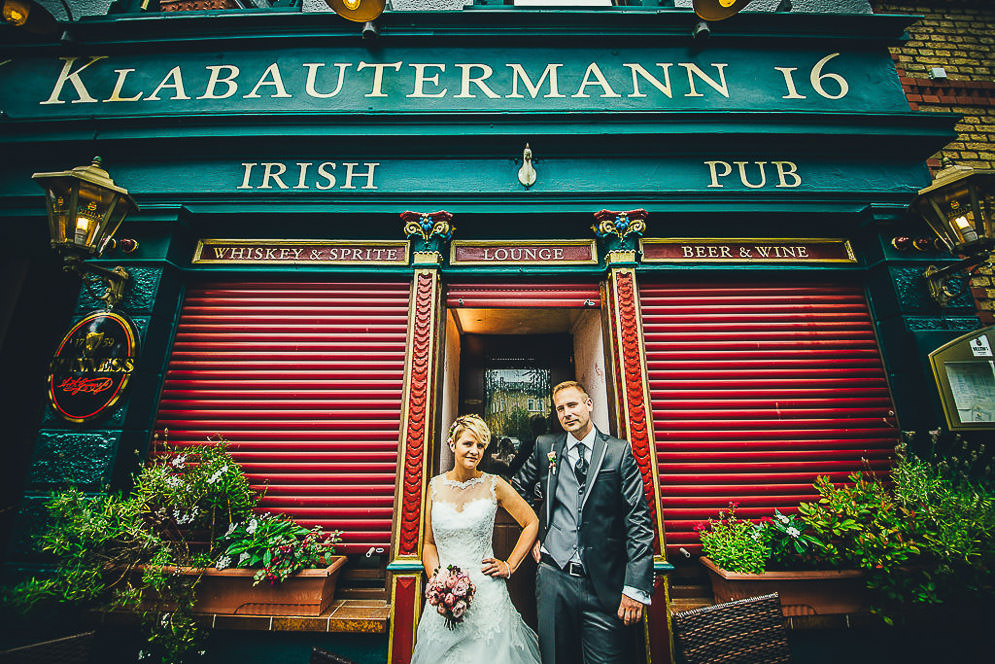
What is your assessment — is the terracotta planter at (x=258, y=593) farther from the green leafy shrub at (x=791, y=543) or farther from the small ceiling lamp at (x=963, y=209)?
the small ceiling lamp at (x=963, y=209)

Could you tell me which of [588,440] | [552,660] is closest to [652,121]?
[588,440]

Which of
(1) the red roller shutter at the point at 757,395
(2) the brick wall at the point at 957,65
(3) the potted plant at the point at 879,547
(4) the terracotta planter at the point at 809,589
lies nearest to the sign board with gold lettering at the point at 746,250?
(1) the red roller shutter at the point at 757,395

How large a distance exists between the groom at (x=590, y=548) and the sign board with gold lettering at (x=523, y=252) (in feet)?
5.85

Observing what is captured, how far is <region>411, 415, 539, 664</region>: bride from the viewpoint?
266 centimetres

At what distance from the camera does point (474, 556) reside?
116 inches

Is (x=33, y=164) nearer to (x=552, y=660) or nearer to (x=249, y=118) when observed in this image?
(x=249, y=118)

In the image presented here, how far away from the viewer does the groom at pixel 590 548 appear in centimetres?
261

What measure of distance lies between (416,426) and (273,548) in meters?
1.57

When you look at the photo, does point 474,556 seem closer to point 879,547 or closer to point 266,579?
point 266,579

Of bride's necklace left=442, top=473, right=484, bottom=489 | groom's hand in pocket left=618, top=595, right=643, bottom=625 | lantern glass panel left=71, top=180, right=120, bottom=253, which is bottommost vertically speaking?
groom's hand in pocket left=618, top=595, right=643, bottom=625

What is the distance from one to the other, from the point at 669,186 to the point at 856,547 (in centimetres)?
386

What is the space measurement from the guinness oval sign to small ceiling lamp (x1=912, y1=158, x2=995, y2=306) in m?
8.03

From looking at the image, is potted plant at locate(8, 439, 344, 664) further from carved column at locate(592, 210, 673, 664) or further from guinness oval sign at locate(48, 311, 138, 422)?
carved column at locate(592, 210, 673, 664)

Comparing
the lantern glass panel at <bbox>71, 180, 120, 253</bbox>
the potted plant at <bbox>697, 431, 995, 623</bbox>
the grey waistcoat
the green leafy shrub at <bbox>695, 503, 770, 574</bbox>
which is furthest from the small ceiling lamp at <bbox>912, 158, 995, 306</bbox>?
the lantern glass panel at <bbox>71, 180, 120, 253</bbox>
